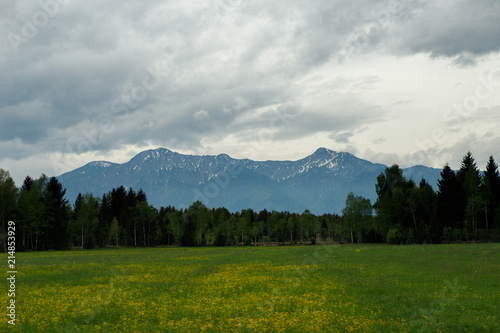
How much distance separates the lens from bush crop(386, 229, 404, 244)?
10144cm

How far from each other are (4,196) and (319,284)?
95.2m

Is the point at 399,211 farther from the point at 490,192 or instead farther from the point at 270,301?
the point at 270,301

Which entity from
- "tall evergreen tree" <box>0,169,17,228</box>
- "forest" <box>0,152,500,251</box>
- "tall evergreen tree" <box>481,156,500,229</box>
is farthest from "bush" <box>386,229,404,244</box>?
"tall evergreen tree" <box>0,169,17,228</box>

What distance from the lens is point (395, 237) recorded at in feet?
335

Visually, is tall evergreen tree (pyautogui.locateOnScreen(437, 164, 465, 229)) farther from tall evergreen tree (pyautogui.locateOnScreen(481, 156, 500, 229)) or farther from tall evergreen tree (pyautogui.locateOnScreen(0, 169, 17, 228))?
tall evergreen tree (pyautogui.locateOnScreen(0, 169, 17, 228))

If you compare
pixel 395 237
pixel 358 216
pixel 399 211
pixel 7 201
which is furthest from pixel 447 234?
pixel 7 201

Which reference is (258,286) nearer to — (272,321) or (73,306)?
(272,321)

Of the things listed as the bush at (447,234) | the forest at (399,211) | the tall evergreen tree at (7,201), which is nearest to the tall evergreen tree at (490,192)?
the forest at (399,211)

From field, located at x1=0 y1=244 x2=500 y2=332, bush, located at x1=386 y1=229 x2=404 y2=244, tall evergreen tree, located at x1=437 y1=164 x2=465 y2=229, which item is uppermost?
tall evergreen tree, located at x1=437 y1=164 x2=465 y2=229

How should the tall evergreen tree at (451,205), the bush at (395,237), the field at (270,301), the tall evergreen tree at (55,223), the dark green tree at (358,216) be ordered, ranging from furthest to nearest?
the dark green tree at (358,216) < the tall evergreen tree at (55,223) < the bush at (395,237) < the tall evergreen tree at (451,205) < the field at (270,301)

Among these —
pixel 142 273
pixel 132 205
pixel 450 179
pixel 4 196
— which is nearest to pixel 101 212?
pixel 132 205

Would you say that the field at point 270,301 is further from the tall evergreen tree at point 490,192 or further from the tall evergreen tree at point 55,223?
the tall evergreen tree at point 55,223

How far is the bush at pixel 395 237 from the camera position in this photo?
10144 centimetres

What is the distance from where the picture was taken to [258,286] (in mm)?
31453
